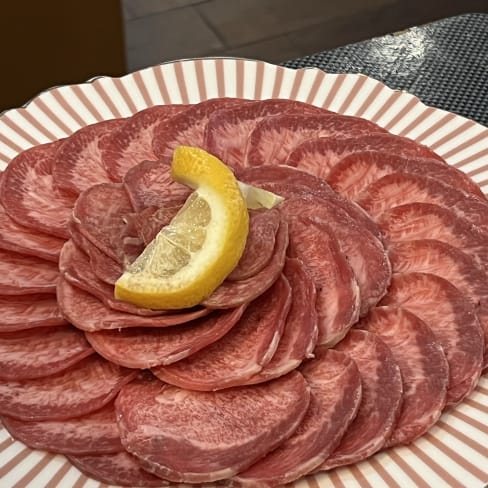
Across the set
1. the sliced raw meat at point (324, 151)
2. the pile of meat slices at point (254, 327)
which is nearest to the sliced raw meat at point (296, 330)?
the pile of meat slices at point (254, 327)

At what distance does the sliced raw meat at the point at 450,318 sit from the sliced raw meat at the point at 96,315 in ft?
1.94

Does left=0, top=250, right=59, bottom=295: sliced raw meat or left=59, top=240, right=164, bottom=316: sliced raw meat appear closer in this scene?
left=59, top=240, right=164, bottom=316: sliced raw meat

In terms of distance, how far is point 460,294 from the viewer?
213 cm

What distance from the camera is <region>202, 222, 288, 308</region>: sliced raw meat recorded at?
1935 mm

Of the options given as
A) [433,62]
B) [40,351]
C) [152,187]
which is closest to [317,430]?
[40,351]

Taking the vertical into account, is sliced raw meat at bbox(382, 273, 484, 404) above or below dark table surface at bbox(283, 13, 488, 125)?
below

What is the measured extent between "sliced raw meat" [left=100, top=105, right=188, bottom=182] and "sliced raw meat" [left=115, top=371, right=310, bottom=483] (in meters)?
0.81

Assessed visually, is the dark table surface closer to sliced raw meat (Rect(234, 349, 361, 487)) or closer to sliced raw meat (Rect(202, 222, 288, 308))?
sliced raw meat (Rect(202, 222, 288, 308))

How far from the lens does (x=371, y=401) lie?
1938 millimetres

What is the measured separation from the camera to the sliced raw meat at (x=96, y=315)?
1.92 metres

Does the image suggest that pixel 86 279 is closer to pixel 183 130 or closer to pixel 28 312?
pixel 28 312

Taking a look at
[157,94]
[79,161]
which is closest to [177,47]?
[157,94]

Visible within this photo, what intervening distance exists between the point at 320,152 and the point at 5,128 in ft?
3.85

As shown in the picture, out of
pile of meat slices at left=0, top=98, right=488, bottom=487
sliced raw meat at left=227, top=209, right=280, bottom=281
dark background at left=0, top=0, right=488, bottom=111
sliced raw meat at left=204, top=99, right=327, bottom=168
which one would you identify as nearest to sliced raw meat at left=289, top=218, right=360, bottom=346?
pile of meat slices at left=0, top=98, right=488, bottom=487
